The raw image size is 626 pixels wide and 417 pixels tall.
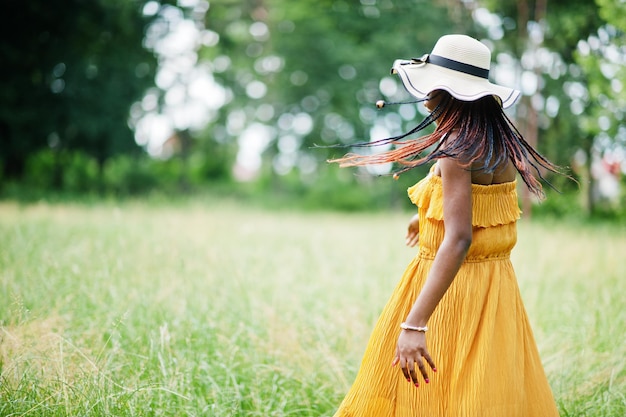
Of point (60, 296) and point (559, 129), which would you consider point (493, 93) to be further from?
point (559, 129)

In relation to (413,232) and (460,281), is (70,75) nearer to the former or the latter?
(413,232)

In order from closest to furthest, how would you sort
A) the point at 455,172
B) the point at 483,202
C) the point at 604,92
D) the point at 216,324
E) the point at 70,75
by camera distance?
the point at 455,172 < the point at 483,202 < the point at 216,324 < the point at 604,92 < the point at 70,75

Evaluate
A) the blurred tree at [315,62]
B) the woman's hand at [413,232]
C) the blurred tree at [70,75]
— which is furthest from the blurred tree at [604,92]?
the blurred tree at [70,75]

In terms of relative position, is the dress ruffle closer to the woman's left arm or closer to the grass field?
the woman's left arm

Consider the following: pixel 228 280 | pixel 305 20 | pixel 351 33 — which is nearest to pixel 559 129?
pixel 351 33

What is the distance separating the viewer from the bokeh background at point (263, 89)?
16.5 m

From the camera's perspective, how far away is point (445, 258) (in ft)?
6.01

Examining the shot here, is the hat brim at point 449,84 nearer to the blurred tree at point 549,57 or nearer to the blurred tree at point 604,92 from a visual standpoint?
the blurred tree at point 604,92

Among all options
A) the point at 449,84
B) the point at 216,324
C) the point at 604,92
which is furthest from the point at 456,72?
the point at 604,92

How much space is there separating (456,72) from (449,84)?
0.08 m

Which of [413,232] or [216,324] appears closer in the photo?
[413,232]

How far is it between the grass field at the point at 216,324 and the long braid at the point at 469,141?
1.49 meters

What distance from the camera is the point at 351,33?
811 inches

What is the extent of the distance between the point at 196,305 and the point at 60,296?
89cm
